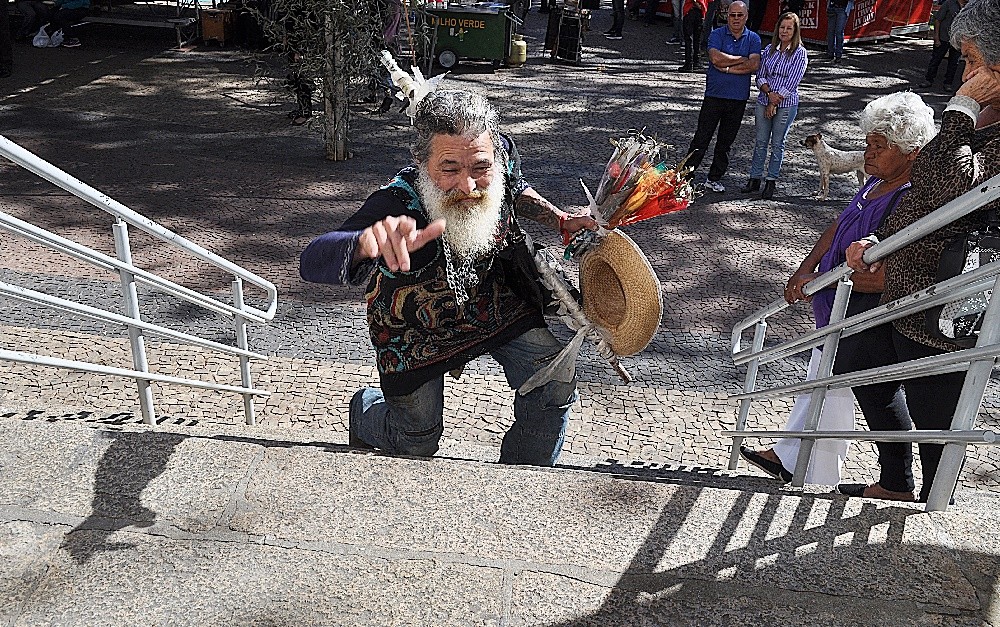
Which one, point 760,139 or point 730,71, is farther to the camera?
point 760,139

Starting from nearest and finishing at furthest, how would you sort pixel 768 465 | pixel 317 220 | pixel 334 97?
pixel 768 465 < pixel 317 220 < pixel 334 97

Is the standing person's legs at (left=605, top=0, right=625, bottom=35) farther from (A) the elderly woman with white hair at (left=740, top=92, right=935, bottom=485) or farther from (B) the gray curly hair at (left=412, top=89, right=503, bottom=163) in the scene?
(B) the gray curly hair at (left=412, top=89, right=503, bottom=163)

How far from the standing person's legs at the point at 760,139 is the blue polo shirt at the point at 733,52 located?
0.22 m

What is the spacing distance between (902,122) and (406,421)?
7.47 feet

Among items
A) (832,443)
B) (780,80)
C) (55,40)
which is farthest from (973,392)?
(55,40)

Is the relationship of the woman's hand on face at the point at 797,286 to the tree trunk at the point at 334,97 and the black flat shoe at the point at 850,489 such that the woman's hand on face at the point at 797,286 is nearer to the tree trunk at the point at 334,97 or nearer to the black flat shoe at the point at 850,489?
the black flat shoe at the point at 850,489

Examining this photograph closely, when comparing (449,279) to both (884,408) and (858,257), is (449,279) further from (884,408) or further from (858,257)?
(884,408)

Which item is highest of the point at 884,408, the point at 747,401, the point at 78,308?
the point at 78,308

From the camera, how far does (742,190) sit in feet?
28.2

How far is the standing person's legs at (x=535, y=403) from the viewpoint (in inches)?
126

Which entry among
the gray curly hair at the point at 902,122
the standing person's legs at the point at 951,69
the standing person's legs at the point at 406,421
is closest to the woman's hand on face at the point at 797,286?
the gray curly hair at the point at 902,122

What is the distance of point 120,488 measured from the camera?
98.0 inches

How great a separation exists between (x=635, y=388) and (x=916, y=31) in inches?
696

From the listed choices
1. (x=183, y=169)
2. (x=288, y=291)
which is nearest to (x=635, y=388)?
(x=288, y=291)
